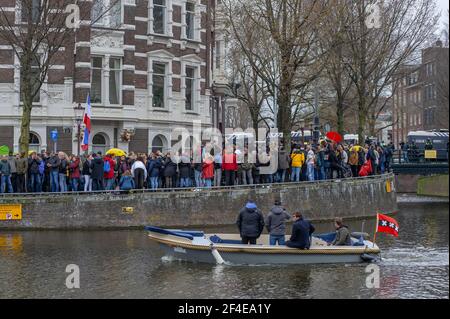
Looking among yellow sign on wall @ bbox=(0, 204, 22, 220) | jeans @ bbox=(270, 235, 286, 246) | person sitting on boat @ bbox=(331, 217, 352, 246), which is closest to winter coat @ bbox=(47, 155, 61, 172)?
yellow sign on wall @ bbox=(0, 204, 22, 220)

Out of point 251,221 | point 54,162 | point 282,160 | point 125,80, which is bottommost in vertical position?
point 251,221

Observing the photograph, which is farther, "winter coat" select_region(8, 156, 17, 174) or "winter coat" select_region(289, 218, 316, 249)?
"winter coat" select_region(8, 156, 17, 174)

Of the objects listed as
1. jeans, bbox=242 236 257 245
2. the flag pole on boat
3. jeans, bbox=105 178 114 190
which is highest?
jeans, bbox=105 178 114 190

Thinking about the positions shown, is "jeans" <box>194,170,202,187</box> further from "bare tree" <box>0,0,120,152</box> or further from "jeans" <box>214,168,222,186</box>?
"bare tree" <box>0,0,120,152</box>

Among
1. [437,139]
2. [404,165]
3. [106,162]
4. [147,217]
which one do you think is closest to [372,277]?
[147,217]

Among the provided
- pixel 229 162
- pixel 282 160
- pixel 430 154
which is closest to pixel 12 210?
pixel 229 162

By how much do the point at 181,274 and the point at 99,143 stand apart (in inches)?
899

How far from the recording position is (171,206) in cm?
3053

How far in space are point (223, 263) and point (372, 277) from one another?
14.2 feet

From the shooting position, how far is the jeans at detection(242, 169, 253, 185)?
107 ft

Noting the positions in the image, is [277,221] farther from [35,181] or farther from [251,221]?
[35,181]

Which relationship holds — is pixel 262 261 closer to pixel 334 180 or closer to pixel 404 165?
pixel 334 180

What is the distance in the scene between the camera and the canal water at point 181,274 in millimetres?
17344

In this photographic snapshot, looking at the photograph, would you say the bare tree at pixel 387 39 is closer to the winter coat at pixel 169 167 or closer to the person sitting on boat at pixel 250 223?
the winter coat at pixel 169 167
